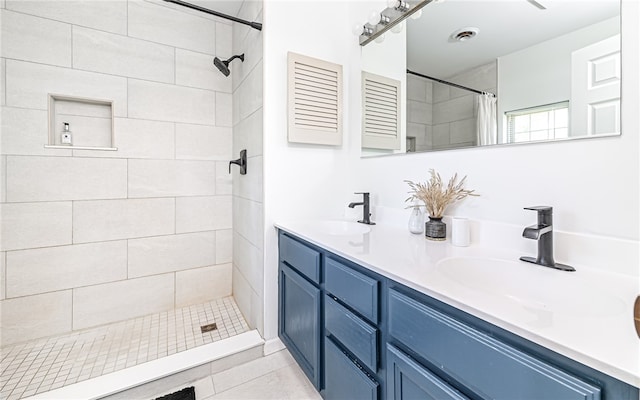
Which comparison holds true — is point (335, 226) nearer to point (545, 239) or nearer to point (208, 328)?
point (545, 239)

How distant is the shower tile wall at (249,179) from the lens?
5.69 feet

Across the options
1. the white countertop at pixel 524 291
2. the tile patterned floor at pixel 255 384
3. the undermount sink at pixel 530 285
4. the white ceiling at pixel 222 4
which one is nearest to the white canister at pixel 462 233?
the white countertop at pixel 524 291

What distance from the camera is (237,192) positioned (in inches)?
90.3

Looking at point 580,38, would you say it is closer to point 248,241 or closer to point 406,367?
point 406,367

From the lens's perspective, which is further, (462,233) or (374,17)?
(374,17)

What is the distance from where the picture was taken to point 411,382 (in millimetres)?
756

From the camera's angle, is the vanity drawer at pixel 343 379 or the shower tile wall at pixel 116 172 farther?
the shower tile wall at pixel 116 172

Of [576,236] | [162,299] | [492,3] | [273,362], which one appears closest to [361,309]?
[576,236]

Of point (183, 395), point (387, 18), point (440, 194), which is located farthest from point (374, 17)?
point (183, 395)

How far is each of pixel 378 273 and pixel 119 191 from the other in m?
2.14

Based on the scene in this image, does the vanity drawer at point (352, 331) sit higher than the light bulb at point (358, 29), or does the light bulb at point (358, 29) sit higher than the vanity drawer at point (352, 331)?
the light bulb at point (358, 29)

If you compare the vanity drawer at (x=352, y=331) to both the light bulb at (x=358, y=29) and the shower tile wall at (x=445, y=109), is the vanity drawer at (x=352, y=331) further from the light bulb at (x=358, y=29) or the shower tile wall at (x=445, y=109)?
the light bulb at (x=358, y=29)

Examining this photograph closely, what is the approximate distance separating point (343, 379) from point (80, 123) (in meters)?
2.45

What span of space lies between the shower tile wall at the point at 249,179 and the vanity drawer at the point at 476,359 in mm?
1130
